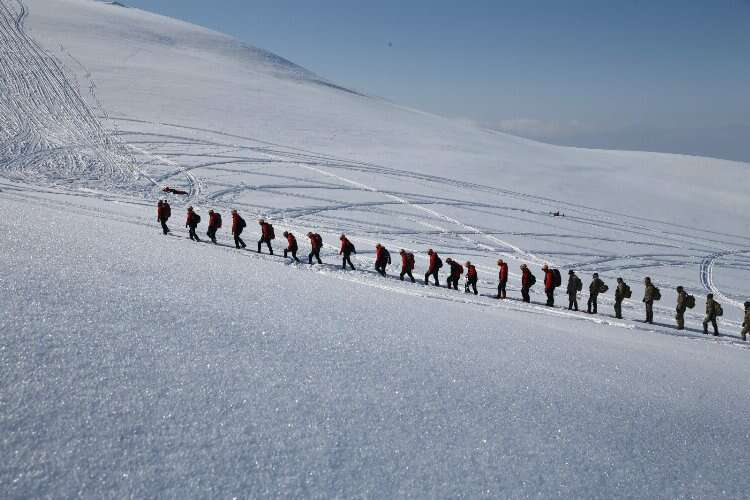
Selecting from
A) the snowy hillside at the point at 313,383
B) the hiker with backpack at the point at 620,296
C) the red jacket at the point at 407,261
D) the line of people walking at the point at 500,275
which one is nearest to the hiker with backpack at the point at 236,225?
the line of people walking at the point at 500,275

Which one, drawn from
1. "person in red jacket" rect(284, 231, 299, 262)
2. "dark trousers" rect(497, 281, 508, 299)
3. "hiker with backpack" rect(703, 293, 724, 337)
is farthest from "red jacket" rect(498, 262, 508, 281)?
"person in red jacket" rect(284, 231, 299, 262)

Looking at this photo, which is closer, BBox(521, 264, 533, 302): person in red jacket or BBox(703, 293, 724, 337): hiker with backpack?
BBox(703, 293, 724, 337): hiker with backpack

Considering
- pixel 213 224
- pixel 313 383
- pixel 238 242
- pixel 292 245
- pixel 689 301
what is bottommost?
pixel 689 301

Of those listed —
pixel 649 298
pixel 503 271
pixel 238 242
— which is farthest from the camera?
pixel 238 242

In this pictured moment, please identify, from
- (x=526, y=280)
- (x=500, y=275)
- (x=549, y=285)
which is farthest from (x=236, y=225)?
(x=549, y=285)

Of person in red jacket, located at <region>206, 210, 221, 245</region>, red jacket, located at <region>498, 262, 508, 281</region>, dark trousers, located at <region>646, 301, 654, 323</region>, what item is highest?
person in red jacket, located at <region>206, 210, 221, 245</region>

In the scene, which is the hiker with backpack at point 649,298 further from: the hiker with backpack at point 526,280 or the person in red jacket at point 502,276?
the person in red jacket at point 502,276

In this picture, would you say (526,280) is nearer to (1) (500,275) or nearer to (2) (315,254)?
(1) (500,275)

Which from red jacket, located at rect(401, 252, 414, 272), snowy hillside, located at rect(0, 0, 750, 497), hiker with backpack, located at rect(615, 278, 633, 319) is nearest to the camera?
snowy hillside, located at rect(0, 0, 750, 497)

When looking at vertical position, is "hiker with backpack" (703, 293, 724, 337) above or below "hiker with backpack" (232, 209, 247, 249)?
below

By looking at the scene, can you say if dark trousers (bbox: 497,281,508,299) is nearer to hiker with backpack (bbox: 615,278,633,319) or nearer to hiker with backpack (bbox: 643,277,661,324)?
hiker with backpack (bbox: 615,278,633,319)

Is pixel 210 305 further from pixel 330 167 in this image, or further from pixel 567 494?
pixel 330 167

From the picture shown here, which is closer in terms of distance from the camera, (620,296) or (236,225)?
(620,296)

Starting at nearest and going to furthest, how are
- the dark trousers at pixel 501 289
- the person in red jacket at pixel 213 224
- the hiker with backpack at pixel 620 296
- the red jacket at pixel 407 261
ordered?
the hiker with backpack at pixel 620 296 → the person in red jacket at pixel 213 224 → the dark trousers at pixel 501 289 → the red jacket at pixel 407 261
